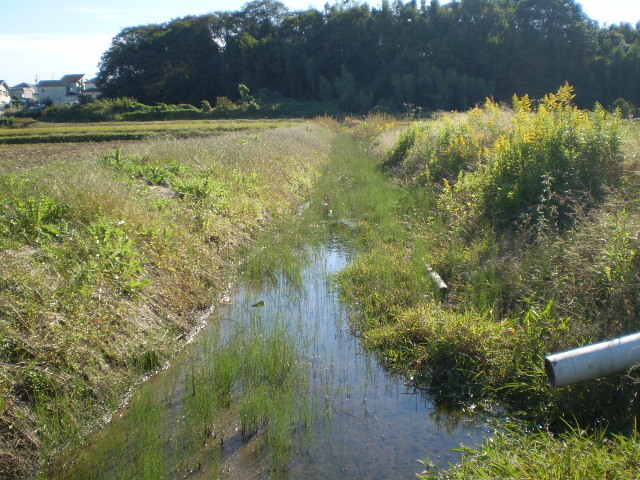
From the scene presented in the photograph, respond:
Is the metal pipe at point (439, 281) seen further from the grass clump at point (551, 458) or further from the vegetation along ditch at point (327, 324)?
the grass clump at point (551, 458)

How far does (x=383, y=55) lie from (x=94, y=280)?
56.3 m

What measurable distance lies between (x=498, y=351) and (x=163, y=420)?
2.82 m

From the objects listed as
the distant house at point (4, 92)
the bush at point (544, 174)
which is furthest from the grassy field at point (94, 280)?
the distant house at point (4, 92)

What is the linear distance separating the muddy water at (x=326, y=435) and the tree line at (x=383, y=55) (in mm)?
42973

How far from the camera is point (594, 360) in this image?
3.45 metres

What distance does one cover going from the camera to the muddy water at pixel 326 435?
3568 mm

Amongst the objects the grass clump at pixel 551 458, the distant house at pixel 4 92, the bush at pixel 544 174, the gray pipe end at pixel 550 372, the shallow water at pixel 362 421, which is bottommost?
the shallow water at pixel 362 421

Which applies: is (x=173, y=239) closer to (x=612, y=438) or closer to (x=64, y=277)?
(x=64, y=277)

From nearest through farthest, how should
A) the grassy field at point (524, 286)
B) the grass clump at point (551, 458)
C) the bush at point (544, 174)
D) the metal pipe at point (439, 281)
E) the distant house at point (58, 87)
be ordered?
the grass clump at point (551, 458) → the grassy field at point (524, 286) → the metal pipe at point (439, 281) → the bush at point (544, 174) → the distant house at point (58, 87)

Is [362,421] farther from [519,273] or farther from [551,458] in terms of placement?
[519,273]

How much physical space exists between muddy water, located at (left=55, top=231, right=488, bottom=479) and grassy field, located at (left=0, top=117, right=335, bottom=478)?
29 centimetres

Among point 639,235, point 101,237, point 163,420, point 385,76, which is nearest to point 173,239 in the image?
point 101,237

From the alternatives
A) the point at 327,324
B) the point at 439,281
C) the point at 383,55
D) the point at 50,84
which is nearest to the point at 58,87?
the point at 50,84

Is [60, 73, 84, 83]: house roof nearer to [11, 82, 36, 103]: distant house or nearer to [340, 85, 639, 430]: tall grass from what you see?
[11, 82, 36, 103]: distant house
